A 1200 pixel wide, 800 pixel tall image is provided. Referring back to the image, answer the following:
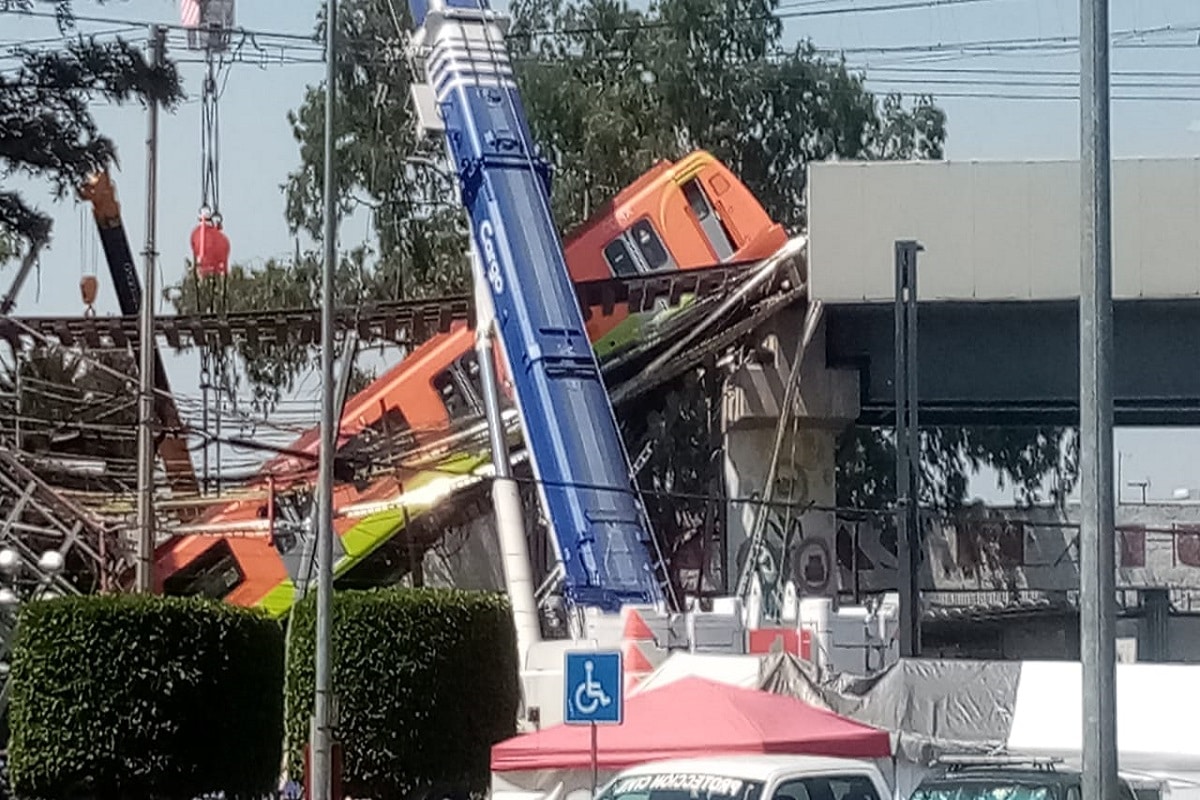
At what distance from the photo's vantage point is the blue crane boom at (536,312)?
117 ft

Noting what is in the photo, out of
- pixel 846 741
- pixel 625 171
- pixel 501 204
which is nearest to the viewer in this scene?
pixel 846 741

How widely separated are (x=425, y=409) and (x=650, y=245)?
18.8ft

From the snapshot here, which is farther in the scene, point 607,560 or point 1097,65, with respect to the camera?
point 607,560

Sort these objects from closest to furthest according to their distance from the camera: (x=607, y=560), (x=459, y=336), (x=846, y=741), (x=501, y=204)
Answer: (x=846, y=741) < (x=607, y=560) < (x=501, y=204) < (x=459, y=336)

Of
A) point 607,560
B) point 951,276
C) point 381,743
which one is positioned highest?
point 951,276

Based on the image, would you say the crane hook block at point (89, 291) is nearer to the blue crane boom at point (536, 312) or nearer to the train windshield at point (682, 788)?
the blue crane boom at point (536, 312)

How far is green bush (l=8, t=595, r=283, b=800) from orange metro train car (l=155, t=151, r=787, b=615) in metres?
10.7

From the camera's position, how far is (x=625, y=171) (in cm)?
5706

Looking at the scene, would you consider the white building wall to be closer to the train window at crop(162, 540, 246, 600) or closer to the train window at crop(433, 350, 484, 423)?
the train window at crop(433, 350, 484, 423)

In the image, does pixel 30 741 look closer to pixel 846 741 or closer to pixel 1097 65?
pixel 846 741

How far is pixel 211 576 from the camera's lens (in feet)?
135

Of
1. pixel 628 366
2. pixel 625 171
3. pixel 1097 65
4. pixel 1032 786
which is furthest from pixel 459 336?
pixel 1097 65

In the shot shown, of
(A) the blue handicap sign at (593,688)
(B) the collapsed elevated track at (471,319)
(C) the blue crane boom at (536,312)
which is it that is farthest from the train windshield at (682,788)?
(B) the collapsed elevated track at (471,319)

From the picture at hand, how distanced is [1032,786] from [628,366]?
25431 mm
